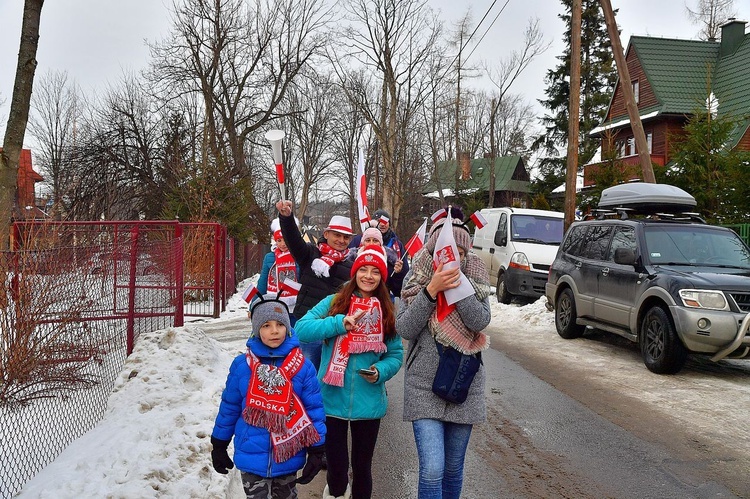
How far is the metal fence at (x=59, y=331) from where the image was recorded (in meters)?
5.20

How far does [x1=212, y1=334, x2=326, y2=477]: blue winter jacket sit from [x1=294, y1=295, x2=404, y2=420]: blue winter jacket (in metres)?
0.54

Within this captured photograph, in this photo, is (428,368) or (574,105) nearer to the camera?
(428,368)

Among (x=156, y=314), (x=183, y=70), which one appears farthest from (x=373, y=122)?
(x=156, y=314)

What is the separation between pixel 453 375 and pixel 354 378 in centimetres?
77

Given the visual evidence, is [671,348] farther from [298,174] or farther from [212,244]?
[298,174]

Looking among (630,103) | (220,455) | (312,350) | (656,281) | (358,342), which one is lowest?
(220,455)

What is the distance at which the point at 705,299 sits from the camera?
8.33 metres

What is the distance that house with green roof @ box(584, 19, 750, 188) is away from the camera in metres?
31.7

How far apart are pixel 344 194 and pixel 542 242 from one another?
3813 cm

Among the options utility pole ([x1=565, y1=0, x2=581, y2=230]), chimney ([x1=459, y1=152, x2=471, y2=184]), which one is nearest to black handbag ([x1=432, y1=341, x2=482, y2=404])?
utility pole ([x1=565, y1=0, x2=581, y2=230])

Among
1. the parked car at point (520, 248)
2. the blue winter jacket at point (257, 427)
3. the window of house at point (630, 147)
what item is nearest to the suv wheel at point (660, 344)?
the blue winter jacket at point (257, 427)

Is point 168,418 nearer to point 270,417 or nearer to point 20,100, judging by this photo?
point 270,417

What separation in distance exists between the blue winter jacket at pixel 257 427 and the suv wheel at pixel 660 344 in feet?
21.1

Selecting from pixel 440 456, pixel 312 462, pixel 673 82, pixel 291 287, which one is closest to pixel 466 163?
pixel 673 82
